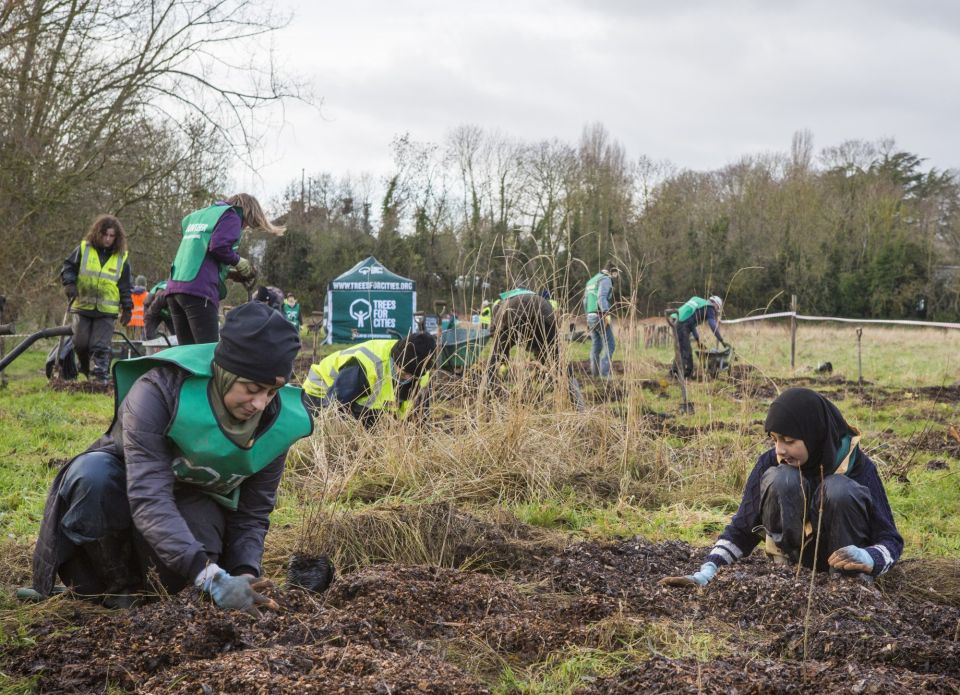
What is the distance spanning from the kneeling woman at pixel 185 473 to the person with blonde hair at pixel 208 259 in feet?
10.7

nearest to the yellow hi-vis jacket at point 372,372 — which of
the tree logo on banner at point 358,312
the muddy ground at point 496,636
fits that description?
the muddy ground at point 496,636

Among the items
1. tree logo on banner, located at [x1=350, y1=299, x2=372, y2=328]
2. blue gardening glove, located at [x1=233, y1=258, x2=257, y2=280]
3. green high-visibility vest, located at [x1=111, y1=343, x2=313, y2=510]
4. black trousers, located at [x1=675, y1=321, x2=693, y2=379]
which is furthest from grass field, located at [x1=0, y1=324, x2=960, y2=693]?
tree logo on banner, located at [x1=350, y1=299, x2=372, y2=328]

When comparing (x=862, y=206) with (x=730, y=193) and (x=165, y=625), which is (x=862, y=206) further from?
(x=165, y=625)

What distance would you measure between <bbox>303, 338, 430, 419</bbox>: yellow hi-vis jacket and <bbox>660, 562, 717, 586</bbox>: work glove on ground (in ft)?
8.67

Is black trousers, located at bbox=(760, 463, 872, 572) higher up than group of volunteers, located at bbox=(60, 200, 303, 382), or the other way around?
group of volunteers, located at bbox=(60, 200, 303, 382)

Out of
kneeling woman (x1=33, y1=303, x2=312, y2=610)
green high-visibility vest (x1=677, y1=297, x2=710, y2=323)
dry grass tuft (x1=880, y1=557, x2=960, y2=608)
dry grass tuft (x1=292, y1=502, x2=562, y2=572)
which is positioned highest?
green high-visibility vest (x1=677, y1=297, x2=710, y2=323)

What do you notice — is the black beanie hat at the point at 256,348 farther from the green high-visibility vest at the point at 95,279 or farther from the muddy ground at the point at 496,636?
the green high-visibility vest at the point at 95,279

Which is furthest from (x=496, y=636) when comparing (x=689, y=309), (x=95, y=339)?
(x=689, y=309)

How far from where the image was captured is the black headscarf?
3125mm

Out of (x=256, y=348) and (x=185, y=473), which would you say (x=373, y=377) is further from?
(x=256, y=348)

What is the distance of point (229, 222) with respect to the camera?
6070 millimetres

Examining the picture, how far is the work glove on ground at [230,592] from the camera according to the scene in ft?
8.05

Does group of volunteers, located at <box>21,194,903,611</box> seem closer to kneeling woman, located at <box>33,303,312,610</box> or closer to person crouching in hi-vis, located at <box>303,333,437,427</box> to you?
kneeling woman, located at <box>33,303,312,610</box>

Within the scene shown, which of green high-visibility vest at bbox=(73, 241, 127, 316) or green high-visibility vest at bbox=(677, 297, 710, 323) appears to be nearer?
green high-visibility vest at bbox=(73, 241, 127, 316)
